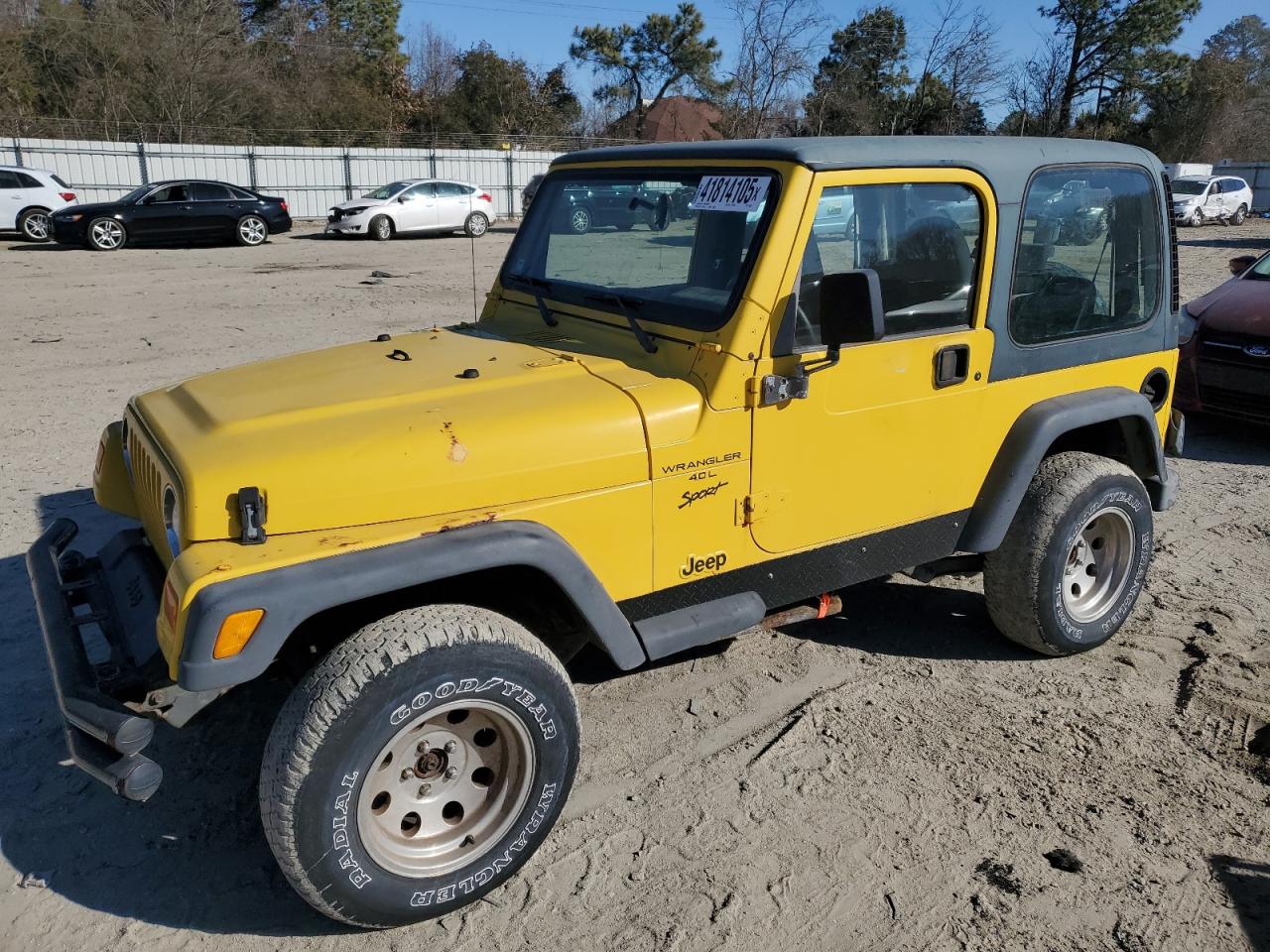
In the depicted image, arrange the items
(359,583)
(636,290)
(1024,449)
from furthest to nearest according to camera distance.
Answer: (1024,449), (636,290), (359,583)

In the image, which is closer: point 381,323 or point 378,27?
point 381,323

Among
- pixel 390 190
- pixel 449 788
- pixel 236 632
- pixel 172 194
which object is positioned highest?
pixel 390 190

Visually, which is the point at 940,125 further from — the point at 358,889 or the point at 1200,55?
the point at 358,889

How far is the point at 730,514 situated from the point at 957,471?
1075 millimetres

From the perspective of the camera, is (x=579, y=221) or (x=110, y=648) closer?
(x=110, y=648)

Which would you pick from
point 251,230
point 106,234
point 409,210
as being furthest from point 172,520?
point 409,210

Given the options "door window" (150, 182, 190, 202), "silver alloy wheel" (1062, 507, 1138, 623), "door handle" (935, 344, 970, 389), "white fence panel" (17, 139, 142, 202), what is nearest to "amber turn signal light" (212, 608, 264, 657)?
"door handle" (935, 344, 970, 389)

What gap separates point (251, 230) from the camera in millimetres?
20625

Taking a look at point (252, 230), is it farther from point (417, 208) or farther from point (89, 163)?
point (89, 163)

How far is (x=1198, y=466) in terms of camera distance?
6.95 metres

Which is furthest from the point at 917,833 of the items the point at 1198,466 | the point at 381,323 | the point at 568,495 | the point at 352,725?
the point at 381,323

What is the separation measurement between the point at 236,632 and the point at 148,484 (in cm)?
103

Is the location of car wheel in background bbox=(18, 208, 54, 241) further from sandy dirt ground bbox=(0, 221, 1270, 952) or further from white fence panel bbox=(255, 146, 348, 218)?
sandy dirt ground bbox=(0, 221, 1270, 952)

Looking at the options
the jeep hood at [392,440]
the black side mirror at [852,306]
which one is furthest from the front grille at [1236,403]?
the jeep hood at [392,440]
